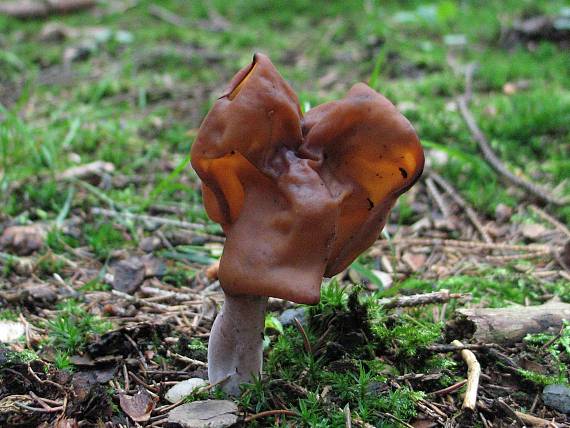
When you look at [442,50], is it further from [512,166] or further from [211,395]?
[211,395]

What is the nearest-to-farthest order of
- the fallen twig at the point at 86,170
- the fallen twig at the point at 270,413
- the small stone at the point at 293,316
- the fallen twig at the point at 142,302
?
the fallen twig at the point at 270,413 → the small stone at the point at 293,316 → the fallen twig at the point at 142,302 → the fallen twig at the point at 86,170

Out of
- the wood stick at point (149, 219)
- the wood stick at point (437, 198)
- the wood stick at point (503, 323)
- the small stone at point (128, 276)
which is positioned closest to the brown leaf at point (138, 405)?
the small stone at point (128, 276)

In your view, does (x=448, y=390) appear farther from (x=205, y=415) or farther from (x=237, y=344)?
(x=205, y=415)

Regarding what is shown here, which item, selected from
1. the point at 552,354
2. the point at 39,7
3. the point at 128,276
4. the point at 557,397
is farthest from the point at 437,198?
the point at 39,7

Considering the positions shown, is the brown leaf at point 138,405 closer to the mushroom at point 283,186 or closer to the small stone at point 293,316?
the mushroom at point 283,186

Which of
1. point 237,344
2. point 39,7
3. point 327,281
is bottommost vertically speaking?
point 327,281

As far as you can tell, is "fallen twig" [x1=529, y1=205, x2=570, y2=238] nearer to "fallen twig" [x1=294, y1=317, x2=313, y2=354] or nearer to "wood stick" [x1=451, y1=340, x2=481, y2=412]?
"wood stick" [x1=451, y1=340, x2=481, y2=412]
